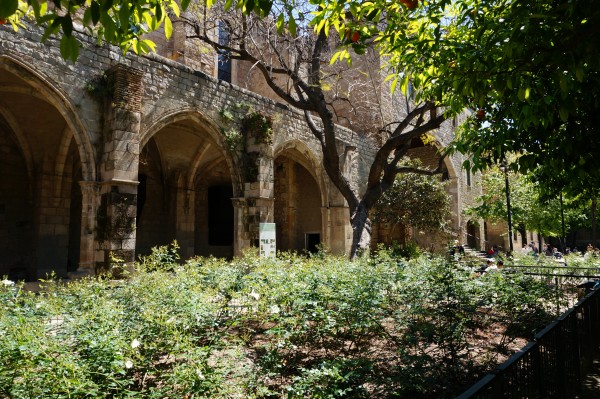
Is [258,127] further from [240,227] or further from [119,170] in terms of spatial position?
[119,170]

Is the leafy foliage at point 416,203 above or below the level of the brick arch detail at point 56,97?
below

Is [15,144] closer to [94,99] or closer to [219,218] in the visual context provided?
[94,99]

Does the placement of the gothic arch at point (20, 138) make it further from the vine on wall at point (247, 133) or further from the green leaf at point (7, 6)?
the green leaf at point (7, 6)

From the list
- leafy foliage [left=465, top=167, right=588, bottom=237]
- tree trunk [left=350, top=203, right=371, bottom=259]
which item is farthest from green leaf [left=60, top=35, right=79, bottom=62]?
leafy foliage [left=465, top=167, right=588, bottom=237]

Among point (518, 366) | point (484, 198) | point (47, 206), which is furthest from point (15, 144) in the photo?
point (484, 198)

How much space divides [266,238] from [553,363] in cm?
846

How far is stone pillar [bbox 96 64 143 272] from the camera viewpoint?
8.26 m

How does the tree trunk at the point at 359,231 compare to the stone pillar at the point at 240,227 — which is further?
the stone pillar at the point at 240,227

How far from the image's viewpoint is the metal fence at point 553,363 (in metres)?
2.06

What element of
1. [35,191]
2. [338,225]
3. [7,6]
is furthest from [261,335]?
[338,225]

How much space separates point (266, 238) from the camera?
36.6 feet

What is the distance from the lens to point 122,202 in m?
8.40

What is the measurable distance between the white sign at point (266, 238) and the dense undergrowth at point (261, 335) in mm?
4722

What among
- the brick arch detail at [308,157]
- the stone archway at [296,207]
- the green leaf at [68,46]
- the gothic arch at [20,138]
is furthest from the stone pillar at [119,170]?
the stone archway at [296,207]
